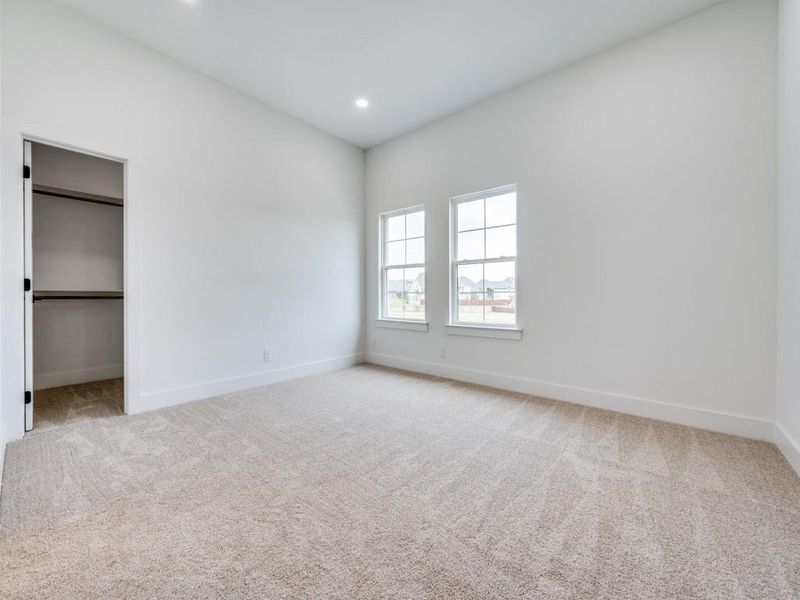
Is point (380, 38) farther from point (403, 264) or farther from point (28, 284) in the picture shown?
point (28, 284)

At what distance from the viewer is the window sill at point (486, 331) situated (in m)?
3.55

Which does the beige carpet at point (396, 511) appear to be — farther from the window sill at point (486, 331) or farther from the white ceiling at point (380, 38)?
the white ceiling at point (380, 38)

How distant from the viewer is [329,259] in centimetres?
454

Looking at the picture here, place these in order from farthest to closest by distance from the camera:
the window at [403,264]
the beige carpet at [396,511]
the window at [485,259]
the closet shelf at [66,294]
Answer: the window at [403,264], the window at [485,259], the closet shelf at [66,294], the beige carpet at [396,511]

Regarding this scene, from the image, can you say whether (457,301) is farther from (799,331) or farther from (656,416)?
(799,331)

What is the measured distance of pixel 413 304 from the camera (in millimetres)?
4559

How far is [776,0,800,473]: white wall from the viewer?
1.99 meters

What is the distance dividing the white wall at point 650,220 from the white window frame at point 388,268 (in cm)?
77

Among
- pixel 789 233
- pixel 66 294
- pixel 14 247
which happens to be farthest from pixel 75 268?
pixel 789 233

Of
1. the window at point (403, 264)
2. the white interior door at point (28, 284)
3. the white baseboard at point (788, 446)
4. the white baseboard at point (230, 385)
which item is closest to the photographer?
the white baseboard at point (788, 446)

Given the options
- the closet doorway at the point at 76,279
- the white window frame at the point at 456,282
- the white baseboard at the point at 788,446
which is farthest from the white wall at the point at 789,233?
the closet doorway at the point at 76,279

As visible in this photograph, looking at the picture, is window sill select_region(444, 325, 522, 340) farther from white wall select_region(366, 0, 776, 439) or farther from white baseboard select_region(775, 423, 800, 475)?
white baseboard select_region(775, 423, 800, 475)

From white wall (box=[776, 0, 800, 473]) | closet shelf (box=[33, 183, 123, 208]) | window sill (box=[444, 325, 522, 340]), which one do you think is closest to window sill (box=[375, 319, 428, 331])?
window sill (box=[444, 325, 522, 340])

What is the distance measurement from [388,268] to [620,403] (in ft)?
10.1
